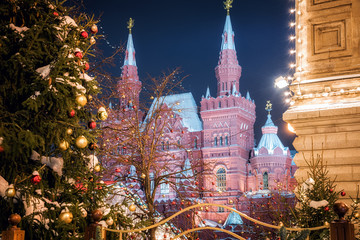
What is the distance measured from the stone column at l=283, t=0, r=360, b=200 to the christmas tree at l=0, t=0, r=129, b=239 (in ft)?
11.3

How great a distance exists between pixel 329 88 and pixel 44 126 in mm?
4499

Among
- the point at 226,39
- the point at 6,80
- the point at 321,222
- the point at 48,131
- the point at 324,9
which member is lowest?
the point at 321,222

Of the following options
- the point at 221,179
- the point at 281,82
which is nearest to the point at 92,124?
the point at 281,82

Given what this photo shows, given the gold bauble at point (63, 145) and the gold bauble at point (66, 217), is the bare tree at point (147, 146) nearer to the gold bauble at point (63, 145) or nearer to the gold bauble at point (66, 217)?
the gold bauble at point (63, 145)

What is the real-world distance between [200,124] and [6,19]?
41663mm

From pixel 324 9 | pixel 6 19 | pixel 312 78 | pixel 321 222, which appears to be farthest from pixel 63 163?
pixel 324 9

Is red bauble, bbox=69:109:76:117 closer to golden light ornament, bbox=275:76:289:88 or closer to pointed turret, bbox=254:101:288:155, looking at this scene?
golden light ornament, bbox=275:76:289:88

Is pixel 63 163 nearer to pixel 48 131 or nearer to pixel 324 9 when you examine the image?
pixel 48 131

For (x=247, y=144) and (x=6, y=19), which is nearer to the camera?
(x=6, y=19)

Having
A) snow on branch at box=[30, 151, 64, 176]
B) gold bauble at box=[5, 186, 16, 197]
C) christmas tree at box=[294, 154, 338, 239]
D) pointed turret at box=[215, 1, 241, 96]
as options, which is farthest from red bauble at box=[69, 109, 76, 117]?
pointed turret at box=[215, 1, 241, 96]

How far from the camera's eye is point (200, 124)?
45875mm

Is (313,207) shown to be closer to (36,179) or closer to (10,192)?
(36,179)

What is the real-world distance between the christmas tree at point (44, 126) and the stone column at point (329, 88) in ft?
11.3

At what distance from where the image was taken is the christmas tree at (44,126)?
12.6 feet
